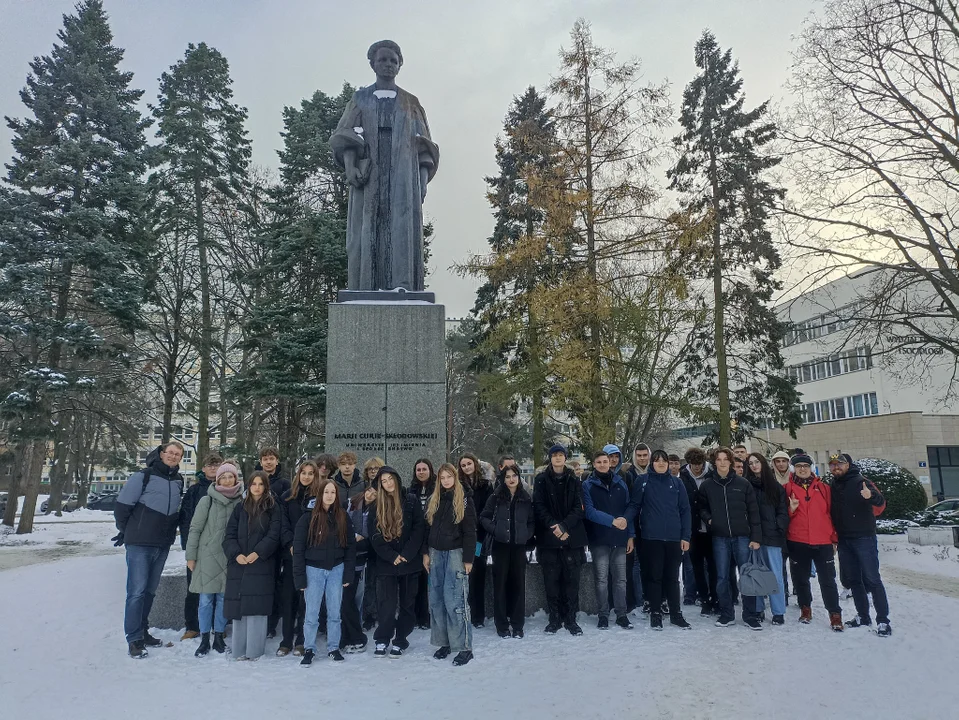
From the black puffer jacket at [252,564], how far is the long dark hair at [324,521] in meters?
0.34

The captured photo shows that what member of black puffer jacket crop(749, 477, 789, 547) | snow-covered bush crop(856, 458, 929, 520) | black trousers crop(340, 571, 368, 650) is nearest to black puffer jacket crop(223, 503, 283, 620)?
black trousers crop(340, 571, 368, 650)

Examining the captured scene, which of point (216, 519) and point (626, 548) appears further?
point (626, 548)

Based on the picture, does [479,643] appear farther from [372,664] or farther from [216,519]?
[216,519]

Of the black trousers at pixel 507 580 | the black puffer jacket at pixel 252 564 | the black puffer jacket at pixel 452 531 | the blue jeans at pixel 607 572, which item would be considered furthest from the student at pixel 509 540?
the black puffer jacket at pixel 252 564

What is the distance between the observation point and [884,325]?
1414cm

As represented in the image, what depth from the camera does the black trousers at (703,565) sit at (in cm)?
757

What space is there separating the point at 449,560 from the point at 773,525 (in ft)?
11.8

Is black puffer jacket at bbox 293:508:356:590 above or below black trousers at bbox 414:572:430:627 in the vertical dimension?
above

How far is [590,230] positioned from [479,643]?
11965 mm

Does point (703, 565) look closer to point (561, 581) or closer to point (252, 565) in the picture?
point (561, 581)

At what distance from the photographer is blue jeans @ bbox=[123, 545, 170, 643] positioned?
5977mm

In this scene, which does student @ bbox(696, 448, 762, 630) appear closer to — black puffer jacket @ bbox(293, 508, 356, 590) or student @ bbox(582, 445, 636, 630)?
student @ bbox(582, 445, 636, 630)

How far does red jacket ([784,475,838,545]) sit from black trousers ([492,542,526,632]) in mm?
3088

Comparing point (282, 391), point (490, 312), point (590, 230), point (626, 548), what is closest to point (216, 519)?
point (626, 548)
